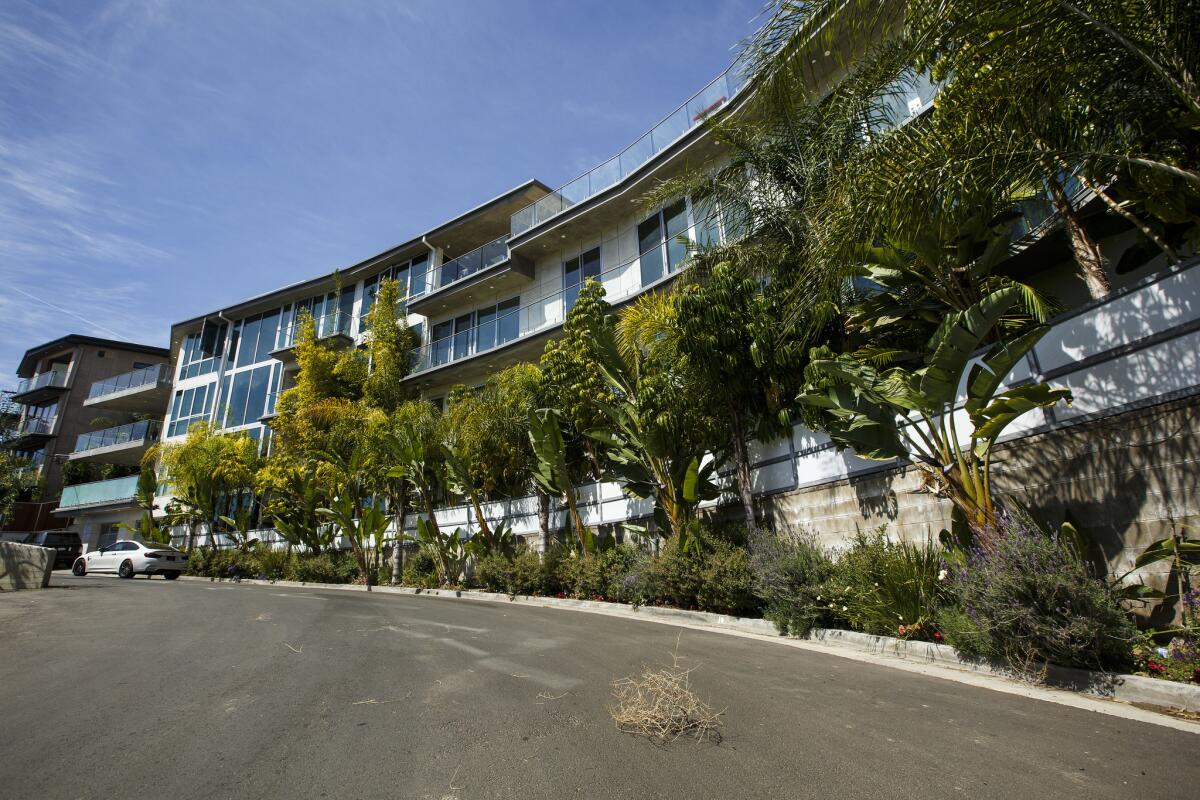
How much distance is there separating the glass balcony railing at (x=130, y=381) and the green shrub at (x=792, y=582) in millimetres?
41863

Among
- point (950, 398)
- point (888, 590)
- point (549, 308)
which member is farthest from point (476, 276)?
point (888, 590)

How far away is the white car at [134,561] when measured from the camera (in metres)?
24.7

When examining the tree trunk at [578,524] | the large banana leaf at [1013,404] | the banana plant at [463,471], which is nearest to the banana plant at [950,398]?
the large banana leaf at [1013,404]

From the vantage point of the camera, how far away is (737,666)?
20.4 feet

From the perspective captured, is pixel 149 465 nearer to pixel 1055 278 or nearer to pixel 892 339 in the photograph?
pixel 892 339

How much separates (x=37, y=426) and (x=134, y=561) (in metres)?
30.8

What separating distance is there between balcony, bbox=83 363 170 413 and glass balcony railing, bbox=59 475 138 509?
5.72m

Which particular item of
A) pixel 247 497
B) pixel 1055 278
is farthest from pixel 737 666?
pixel 247 497

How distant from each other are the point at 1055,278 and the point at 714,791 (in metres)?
12.6

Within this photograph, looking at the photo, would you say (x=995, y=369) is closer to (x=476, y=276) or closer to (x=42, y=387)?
(x=476, y=276)

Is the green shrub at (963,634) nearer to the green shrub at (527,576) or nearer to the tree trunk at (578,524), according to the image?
the tree trunk at (578,524)

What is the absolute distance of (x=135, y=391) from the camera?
37500 millimetres

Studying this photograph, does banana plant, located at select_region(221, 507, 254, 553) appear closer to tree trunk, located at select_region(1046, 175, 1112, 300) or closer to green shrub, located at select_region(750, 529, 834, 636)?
green shrub, located at select_region(750, 529, 834, 636)

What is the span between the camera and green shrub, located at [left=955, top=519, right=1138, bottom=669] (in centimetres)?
539
